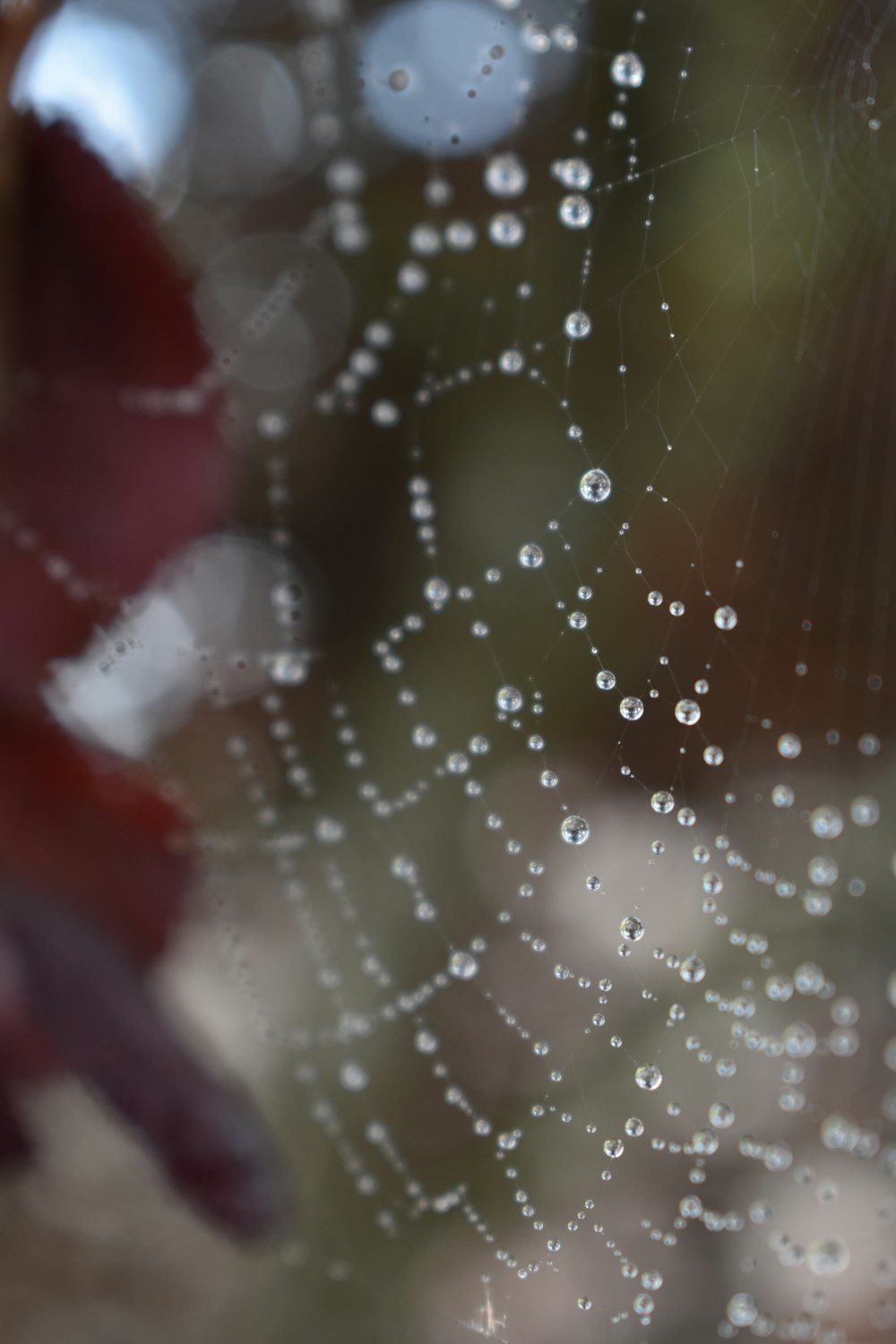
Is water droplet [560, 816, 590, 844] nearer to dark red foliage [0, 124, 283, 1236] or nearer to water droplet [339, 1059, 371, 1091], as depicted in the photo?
dark red foliage [0, 124, 283, 1236]

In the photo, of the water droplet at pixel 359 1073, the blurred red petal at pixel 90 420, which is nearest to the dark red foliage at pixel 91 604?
the blurred red petal at pixel 90 420

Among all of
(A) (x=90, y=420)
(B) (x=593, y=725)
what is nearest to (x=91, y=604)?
(A) (x=90, y=420)

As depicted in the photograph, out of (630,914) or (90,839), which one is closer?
(90,839)

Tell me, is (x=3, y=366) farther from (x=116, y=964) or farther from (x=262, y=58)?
(x=262, y=58)

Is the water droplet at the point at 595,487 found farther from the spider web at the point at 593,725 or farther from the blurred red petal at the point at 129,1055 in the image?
the blurred red petal at the point at 129,1055

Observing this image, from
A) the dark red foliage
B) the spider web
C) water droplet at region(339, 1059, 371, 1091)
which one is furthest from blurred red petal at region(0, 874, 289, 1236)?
water droplet at region(339, 1059, 371, 1091)

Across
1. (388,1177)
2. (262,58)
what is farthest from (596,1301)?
(262,58)

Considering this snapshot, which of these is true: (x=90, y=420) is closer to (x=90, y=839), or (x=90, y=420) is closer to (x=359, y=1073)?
(x=90, y=839)

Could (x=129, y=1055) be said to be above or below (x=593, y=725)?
below
